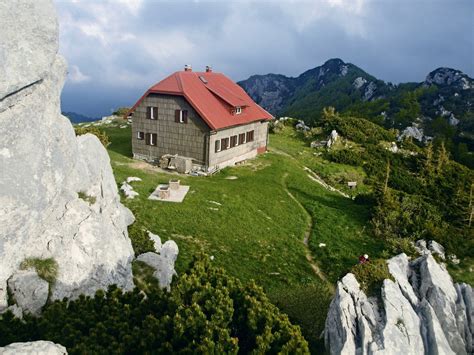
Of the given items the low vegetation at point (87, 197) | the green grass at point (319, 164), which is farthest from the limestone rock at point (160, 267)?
the green grass at point (319, 164)

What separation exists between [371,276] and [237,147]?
91.1ft

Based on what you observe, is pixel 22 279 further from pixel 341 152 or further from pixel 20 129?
pixel 341 152

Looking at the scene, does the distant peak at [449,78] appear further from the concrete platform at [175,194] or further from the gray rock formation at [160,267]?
the gray rock formation at [160,267]

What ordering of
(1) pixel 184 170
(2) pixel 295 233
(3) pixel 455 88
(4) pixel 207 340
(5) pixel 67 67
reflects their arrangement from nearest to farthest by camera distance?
(4) pixel 207 340, (5) pixel 67 67, (2) pixel 295 233, (1) pixel 184 170, (3) pixel 455 88

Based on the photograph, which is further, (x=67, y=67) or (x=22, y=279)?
(x=67, y=67)

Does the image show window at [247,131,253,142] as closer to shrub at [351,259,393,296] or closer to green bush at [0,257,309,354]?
shrub at [351,259,393,296]

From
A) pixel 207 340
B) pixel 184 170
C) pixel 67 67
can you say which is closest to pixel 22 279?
pixel 207 340

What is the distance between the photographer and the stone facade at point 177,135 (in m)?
34.8

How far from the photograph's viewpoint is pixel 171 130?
118ft

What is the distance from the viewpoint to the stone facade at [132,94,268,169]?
3475 cm

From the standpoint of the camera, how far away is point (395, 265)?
1470 cm

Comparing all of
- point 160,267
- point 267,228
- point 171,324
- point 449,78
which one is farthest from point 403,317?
point 449,78

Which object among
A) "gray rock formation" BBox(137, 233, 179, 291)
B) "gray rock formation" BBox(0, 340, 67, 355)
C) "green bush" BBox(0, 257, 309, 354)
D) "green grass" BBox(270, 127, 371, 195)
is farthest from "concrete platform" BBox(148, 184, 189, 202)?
"gray rock formation" BBox(0, 340, 67, 355)

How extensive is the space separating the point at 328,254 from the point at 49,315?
16380mm
